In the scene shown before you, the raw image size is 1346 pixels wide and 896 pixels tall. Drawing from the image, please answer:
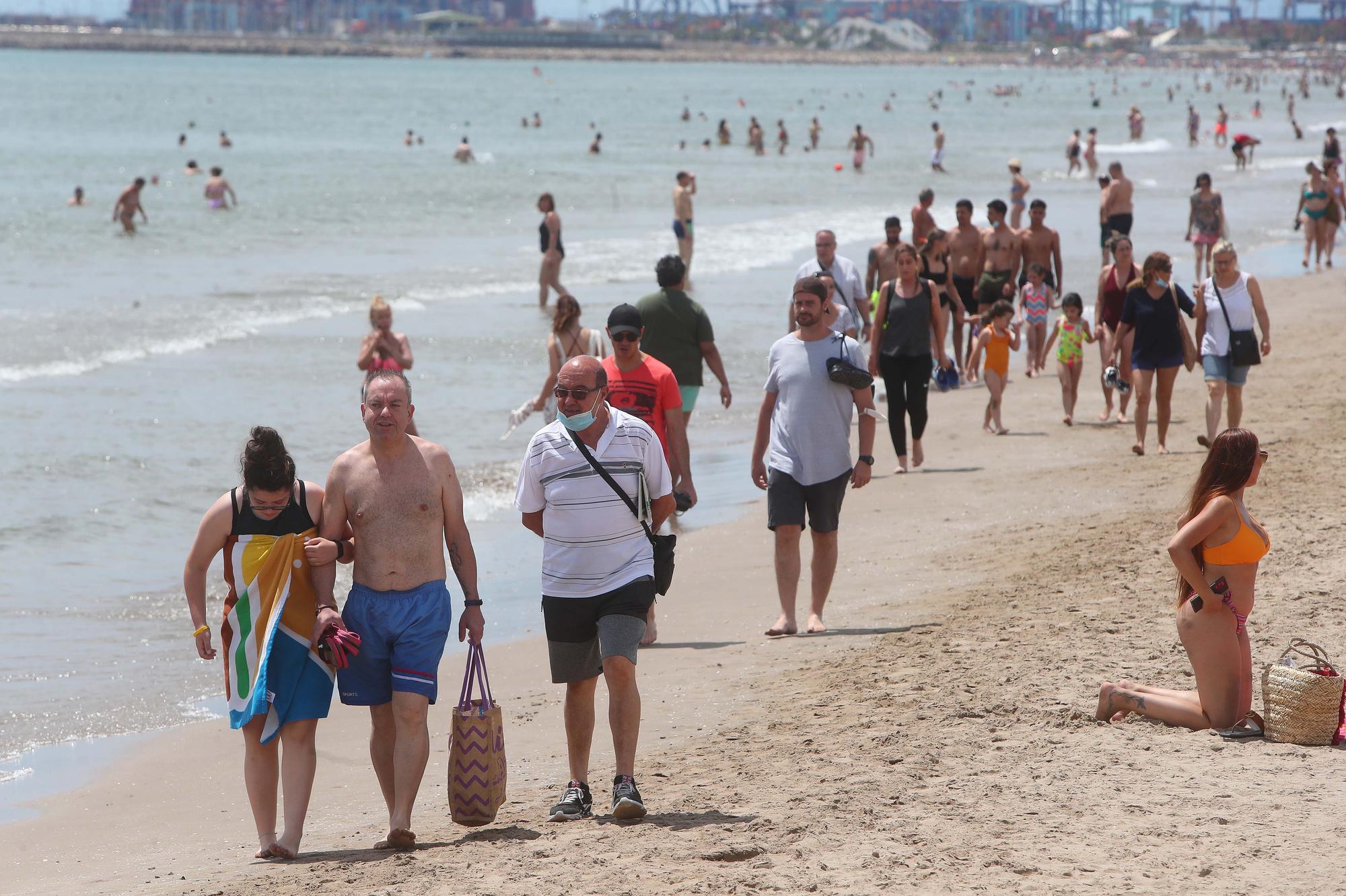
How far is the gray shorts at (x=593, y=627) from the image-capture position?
16.1 ft

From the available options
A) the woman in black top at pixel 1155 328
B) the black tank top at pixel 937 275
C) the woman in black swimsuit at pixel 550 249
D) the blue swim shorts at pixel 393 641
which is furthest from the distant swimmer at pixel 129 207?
the blue swim shorts at pixel 393 641

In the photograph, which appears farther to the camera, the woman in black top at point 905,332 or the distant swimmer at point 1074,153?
the distant swimmer at point 1074,153

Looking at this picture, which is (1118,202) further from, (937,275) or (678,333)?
(678,333)

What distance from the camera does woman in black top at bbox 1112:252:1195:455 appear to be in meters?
10.2

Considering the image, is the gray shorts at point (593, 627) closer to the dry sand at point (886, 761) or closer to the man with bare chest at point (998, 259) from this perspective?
the dry sand at point (886, 761)

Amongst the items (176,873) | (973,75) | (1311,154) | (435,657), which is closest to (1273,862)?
(435,657)

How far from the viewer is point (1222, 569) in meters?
5.30

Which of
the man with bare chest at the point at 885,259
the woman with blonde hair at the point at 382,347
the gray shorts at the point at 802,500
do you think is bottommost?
the gray shorts at the point at 802,500

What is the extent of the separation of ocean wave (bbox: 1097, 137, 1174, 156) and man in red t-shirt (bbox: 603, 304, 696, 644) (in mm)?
51585

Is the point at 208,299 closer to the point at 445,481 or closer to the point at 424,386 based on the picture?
the point at 424,386

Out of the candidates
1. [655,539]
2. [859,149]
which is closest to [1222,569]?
[655,539]

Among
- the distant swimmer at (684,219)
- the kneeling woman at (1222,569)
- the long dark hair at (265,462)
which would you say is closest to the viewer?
the long dark hair at (265,462)

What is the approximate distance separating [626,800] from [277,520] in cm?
146

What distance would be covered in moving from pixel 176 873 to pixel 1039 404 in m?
9.86
